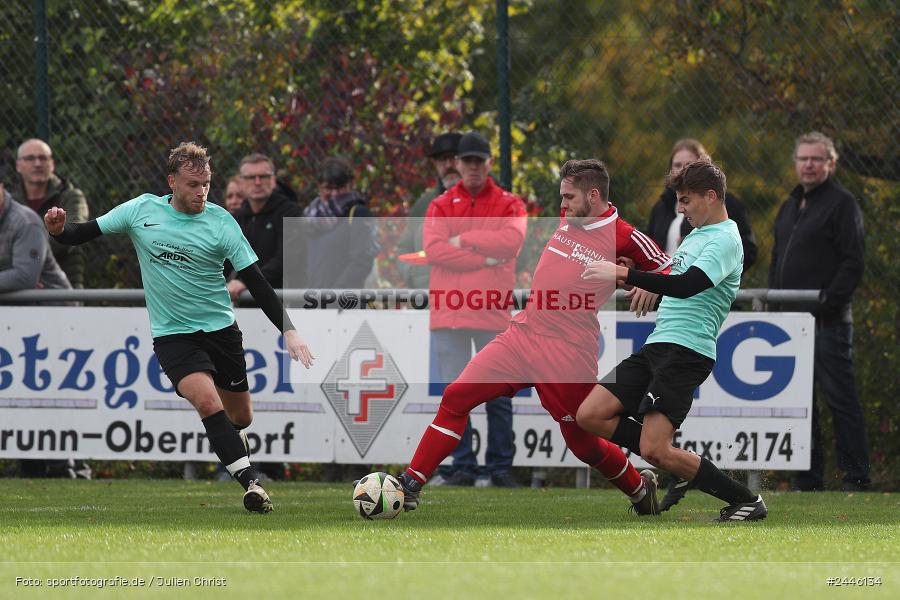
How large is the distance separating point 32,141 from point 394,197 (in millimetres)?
3612

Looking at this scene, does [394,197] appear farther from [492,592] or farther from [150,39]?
[492,592]

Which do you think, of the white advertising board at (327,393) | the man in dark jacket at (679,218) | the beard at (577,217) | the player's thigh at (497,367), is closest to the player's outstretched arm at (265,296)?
the player's thigh at (497,367)

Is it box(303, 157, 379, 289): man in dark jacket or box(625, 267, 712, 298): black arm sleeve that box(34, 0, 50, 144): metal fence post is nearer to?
box(303, 157, 379, 289): man in dark jacket

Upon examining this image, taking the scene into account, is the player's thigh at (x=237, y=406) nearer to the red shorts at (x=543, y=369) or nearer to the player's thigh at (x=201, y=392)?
the player's thigh at (x=201, y=392)

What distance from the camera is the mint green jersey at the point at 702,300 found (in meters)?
7.58

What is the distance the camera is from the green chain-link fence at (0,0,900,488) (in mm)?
11383

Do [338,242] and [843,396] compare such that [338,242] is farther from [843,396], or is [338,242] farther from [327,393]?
[843,396]

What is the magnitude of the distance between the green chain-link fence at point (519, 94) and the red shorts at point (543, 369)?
3983 mm

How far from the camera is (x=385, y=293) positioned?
435 inches

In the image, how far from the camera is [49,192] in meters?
11.8

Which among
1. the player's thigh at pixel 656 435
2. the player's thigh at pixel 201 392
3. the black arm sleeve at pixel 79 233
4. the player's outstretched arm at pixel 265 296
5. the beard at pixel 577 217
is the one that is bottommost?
the player's thigh at pixel 656 435

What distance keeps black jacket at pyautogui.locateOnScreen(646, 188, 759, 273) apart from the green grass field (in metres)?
1.73

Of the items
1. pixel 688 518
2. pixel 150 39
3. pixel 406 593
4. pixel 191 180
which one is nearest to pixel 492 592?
pixel 406 593

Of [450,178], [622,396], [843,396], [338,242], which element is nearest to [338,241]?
[338,242]
